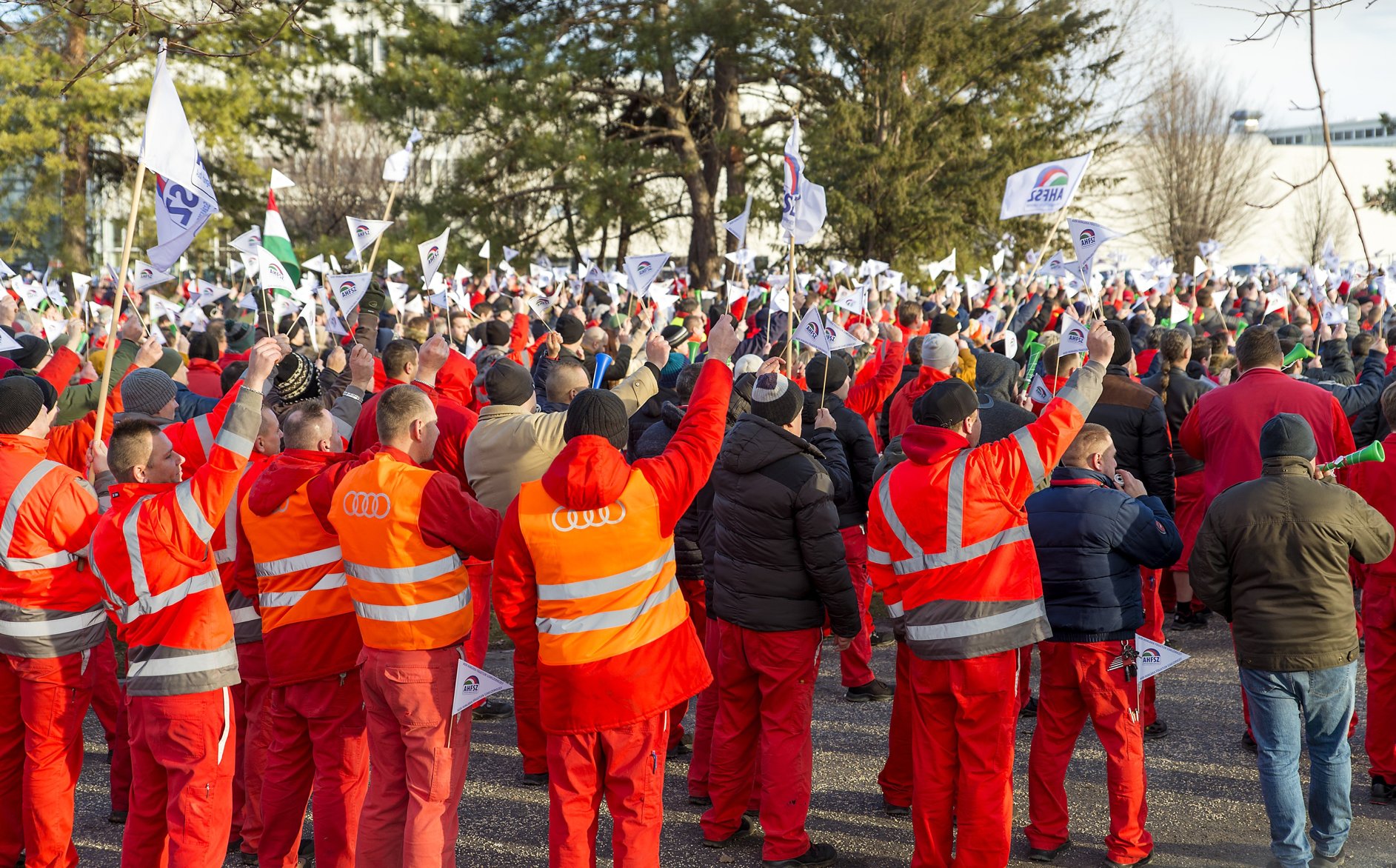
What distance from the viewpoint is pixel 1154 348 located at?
33.0ft

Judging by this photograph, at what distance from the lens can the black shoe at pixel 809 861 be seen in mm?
4887

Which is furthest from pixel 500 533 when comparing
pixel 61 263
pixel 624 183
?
pixel 61 263

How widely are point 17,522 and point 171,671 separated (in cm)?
91

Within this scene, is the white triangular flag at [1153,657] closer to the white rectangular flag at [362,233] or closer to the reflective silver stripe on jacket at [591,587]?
the reflective silver stripe on jacket at [591,587]

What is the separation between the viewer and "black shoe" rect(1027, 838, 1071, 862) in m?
4.89

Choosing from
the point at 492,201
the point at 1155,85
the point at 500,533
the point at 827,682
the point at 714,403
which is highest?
the point at 1155,85

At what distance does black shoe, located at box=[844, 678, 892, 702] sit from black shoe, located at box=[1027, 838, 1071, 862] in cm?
198

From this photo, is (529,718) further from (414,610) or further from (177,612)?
(177,612)

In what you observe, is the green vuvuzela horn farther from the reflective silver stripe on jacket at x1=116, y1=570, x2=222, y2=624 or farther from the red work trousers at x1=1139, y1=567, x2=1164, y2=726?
the reflective silver stripe on jacket at x1=116, y1=570, x2=222, y2=624

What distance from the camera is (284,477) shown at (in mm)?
4527

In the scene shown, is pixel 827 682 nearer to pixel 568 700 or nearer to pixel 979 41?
pixel 568 700

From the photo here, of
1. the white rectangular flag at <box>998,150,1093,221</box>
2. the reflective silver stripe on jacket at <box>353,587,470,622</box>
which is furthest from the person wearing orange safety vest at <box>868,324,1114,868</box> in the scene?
the white rectangular flag at <box>998,150,1093,221</box>

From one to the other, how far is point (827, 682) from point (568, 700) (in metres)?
3.44

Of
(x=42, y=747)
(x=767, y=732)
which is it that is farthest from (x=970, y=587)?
(x=42, y=747)
